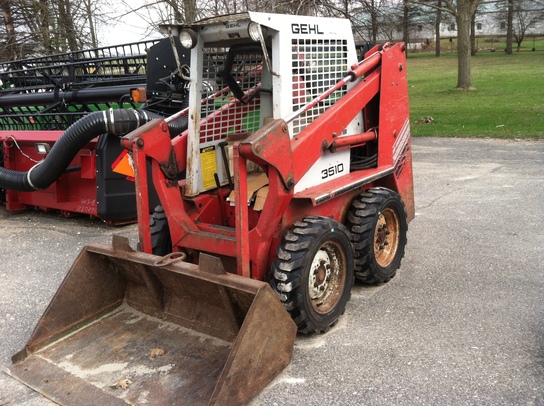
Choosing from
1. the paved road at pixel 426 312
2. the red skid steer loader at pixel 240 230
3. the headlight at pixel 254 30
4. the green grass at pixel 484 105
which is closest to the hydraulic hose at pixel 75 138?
Answer: the paved road at pixel 426 312

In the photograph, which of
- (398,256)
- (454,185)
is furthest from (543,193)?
(398,256)

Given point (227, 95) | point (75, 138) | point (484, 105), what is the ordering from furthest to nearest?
1. point (484, 105)
2. point (75, 138)
3. point (227, 95)

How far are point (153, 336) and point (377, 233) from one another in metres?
2.07

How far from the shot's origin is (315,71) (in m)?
4.44

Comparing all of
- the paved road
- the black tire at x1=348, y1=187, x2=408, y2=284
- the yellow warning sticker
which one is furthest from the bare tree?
the yellow warning sticker

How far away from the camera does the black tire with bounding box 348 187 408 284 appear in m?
4.65

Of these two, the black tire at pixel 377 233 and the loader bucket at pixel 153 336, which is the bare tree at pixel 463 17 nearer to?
the black tire at pixel 377 233

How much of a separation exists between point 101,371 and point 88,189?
13.1ft

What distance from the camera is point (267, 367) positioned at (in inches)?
137

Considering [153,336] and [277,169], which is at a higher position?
[277,169]

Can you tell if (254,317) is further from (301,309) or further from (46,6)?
(46,6)

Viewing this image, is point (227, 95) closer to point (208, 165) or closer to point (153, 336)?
point (208, 165)

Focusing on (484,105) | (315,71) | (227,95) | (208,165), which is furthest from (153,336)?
(484,105)

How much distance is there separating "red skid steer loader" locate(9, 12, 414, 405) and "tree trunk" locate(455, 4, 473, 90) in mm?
18018
